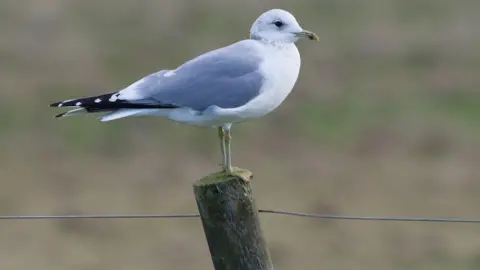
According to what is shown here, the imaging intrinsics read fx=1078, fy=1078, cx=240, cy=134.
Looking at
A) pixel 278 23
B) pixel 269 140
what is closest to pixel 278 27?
pixel 278 23

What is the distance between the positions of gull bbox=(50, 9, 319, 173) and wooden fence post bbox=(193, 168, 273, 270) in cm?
29

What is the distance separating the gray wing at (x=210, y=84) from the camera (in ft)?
13.6

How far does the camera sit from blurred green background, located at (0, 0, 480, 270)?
8.48 metres

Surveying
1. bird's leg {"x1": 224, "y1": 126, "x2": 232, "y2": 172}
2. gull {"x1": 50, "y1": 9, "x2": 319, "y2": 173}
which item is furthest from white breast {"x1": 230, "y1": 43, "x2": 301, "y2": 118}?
bird's leg {"x1": 224, "y1": 126, "x2": 232, "y2": 172}

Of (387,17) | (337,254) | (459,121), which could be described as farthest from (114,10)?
(337,254)

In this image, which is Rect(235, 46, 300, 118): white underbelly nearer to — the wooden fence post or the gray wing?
the gray wing

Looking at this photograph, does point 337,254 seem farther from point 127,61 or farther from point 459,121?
point 127,61

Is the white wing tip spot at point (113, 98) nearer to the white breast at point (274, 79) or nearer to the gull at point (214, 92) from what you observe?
the gull at point (214, 92)

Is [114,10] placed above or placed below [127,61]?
above

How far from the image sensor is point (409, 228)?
855 cm

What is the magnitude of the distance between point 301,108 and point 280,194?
222cm

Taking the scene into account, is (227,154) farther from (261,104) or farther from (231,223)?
(231,223)

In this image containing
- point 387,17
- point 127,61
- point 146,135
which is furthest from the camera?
point 387,17

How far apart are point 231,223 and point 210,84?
654 millimetres
